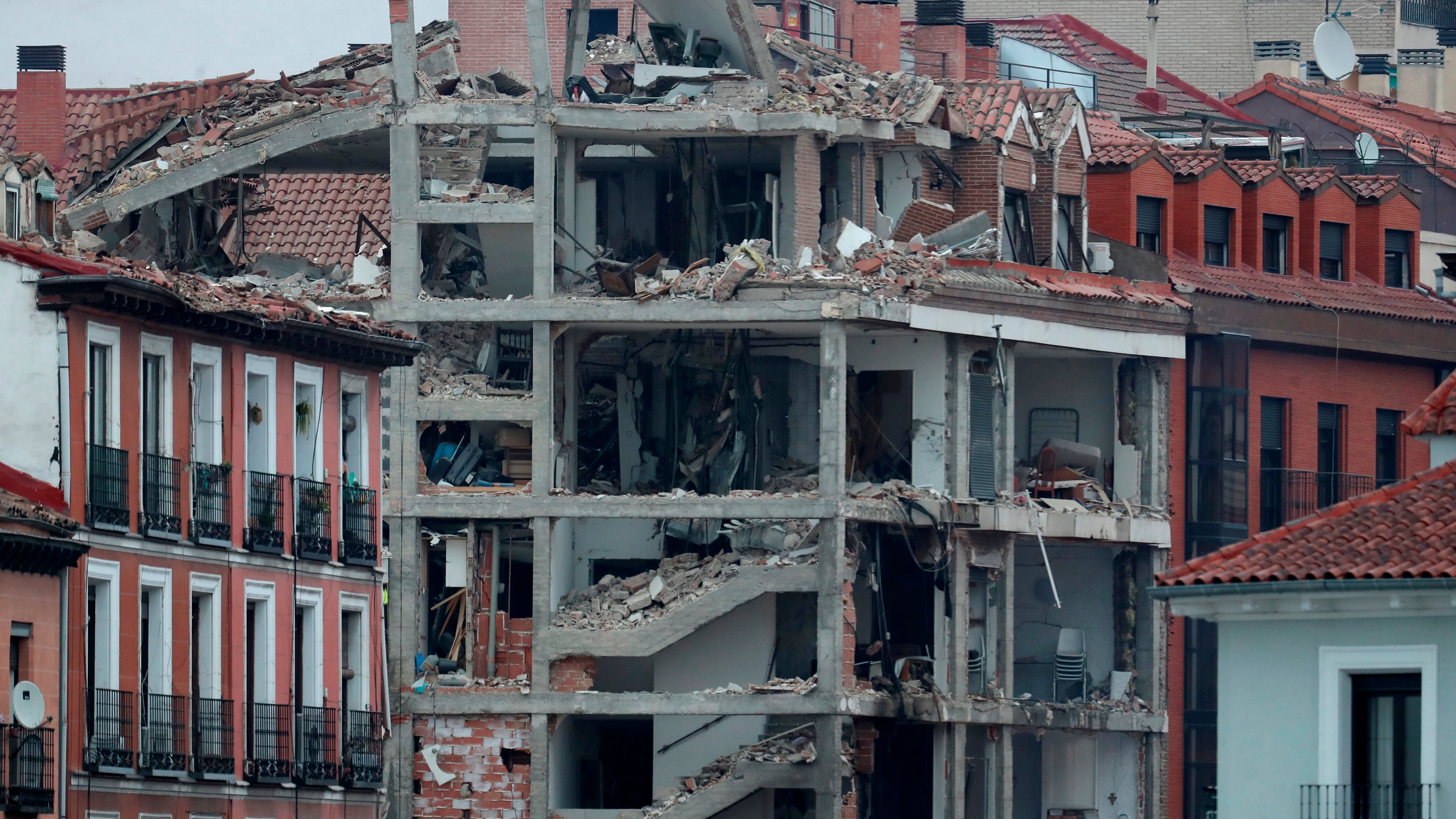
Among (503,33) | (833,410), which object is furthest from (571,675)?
A: (503,33)

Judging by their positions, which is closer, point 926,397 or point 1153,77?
point 926,397

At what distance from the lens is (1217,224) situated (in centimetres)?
7562

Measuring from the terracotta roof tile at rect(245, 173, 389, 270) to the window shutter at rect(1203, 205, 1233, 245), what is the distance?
59.1ft

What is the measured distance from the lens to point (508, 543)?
68.4m

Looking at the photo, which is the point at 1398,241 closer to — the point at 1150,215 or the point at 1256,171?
the point at 1256,171

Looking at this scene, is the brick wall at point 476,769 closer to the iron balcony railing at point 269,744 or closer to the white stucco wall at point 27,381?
the iron balcony railing at point 269,744

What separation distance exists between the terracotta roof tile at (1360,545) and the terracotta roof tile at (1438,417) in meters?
0.92

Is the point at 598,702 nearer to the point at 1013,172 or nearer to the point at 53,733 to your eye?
the point at 1013,172

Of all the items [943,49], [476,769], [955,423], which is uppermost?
[943,49]

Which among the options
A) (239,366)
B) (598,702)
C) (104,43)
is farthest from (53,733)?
(104,43)

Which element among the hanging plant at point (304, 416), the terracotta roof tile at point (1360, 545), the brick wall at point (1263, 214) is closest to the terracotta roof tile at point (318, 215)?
the hanging plant at point (304, 416)

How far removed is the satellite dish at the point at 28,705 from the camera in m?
44.1

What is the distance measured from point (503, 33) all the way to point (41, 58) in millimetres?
11305

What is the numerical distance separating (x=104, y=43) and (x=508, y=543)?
21530 mm
